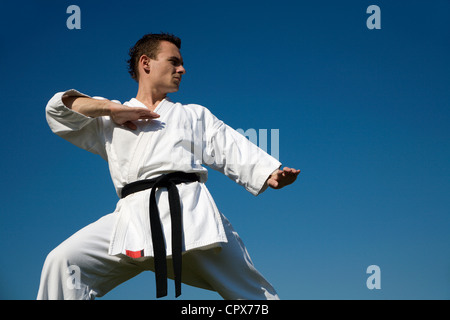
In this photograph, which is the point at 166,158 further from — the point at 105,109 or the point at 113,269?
the point at 113,269

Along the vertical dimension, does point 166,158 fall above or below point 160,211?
above

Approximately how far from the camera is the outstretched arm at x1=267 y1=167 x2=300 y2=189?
11.2ft

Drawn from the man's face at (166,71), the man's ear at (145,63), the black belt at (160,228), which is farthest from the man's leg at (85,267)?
the man's ear at (145,63)

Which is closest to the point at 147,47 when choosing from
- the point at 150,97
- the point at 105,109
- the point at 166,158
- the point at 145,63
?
the point at 145,63

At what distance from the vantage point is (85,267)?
3256 millimetres

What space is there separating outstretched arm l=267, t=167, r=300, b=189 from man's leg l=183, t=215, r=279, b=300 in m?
0.50

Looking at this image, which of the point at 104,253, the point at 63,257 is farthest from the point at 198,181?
the point at 63,257

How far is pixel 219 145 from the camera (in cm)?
383

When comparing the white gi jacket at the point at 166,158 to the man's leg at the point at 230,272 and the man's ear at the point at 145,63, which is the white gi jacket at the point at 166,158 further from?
the man's ear at the point at 145,63

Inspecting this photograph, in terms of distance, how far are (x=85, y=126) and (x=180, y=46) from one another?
3.56 ft

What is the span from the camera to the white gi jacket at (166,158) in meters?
3.37

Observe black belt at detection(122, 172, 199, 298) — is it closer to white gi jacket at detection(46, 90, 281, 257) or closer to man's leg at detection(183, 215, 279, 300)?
white gi jacket at detection(46, 90, 281, 257)

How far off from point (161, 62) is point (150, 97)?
292 mm
